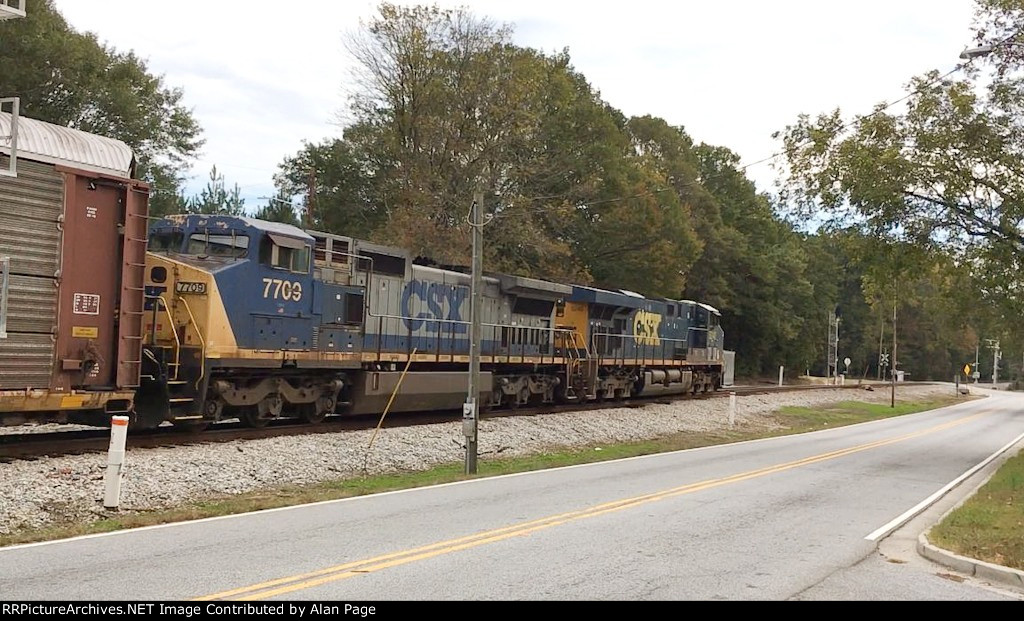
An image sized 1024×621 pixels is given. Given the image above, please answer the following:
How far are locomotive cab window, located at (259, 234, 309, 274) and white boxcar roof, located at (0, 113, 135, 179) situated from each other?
3488 mm

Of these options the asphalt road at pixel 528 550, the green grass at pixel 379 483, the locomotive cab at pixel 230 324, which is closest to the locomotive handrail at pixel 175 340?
the locomotive cab at pixel 230 324

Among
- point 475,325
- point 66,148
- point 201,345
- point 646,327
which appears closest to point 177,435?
point 201,345

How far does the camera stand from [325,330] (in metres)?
19.0

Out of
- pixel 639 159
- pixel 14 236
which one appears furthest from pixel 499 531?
pixel 639 159

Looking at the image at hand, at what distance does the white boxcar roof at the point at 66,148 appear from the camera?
40.6ft

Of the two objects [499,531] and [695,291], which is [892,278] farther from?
[695,291]

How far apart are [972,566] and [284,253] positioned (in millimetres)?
13169

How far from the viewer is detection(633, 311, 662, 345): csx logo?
32.6 metres

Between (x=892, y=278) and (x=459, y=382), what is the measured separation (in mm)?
12255

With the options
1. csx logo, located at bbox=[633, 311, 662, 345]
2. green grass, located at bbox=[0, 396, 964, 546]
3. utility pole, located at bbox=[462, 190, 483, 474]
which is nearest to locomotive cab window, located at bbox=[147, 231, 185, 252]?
utility pole, located at bbox=[462, 190, 483, 474]

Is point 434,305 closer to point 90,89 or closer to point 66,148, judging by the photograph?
point 66,148

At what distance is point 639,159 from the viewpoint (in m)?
61.0

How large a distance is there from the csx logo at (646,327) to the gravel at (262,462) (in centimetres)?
533

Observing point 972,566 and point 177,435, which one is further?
point 177,435
